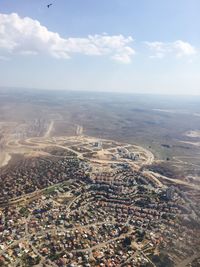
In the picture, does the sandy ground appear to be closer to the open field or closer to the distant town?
the open field

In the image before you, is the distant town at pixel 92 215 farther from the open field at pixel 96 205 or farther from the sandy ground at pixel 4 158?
the sandy ground at pixel 4 158

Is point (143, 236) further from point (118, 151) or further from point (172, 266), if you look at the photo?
point (118, 151)

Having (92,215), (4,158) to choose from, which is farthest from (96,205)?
(4,158)

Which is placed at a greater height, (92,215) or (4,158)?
(92,215)

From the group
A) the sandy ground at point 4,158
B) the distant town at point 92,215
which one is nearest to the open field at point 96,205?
the sandy ground at point 4,158

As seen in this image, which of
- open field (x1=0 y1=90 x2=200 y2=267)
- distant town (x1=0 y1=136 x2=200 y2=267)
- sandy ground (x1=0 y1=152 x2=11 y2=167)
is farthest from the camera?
sandy ground (x1=0 y1=152 x2=11 y2=167)

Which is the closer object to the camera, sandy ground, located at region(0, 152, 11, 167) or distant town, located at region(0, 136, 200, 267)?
distant town, located at region(0, 136, 200, 267)

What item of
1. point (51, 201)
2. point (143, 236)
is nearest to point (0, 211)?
point (51, 201)

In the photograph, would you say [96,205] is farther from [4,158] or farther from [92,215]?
[4,158]

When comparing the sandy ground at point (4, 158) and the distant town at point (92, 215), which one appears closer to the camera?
the distant town at point (92, 215)

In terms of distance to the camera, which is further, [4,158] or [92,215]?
[4,158]

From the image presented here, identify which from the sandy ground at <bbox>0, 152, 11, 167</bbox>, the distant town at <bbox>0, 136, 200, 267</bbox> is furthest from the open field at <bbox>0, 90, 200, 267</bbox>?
the distant town at <bbox>0, 136, 200, 267</bbox>
